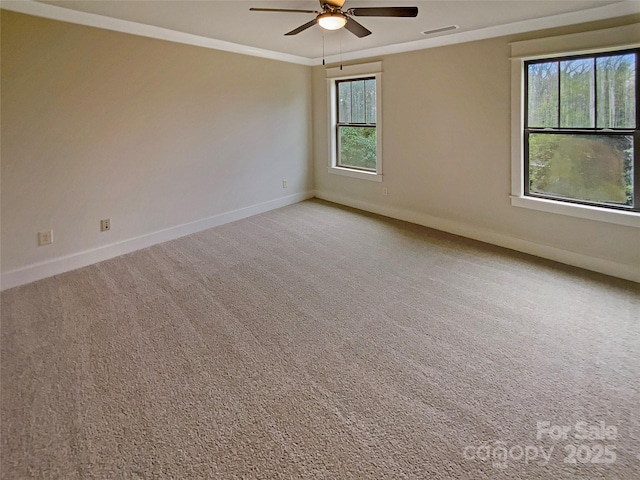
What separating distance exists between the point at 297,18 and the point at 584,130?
2856mm

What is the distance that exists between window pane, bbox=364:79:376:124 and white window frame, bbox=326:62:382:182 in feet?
0.43

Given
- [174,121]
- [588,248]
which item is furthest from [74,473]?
[588,248]

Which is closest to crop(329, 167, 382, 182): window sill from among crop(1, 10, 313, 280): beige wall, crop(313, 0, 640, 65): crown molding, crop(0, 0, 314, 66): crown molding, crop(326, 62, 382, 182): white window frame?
crop(326, 62, 382, 182): white window frame

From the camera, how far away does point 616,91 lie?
340cm

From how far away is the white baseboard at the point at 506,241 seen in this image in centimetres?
357

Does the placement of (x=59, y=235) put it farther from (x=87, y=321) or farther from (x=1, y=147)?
(x=87, y=321)

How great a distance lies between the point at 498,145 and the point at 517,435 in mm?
3311

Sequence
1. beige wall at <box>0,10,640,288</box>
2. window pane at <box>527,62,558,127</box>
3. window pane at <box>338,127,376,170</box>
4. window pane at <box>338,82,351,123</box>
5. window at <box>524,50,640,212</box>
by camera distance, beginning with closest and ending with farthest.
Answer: window at <box>524,50,640,212</box>, beige wall at <box>0,10,640,288</box>, window pane at <box>527,62,558,127</box>, window pane at <box>338,127,376,170</box>, window pane at <box>338,82,351,123</box>

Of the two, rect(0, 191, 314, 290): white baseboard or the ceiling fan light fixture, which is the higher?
the ceiling fan light fixture

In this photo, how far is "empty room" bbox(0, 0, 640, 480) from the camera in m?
1.83

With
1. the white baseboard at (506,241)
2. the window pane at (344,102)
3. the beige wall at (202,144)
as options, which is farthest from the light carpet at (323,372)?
the window pane at (344,102)

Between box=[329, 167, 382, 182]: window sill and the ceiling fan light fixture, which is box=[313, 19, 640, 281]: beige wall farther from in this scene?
the ceiling fan light fixture

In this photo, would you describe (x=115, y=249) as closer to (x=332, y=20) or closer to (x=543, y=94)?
(x=332, y=20)

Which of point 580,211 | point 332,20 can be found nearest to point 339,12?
point 332,20
